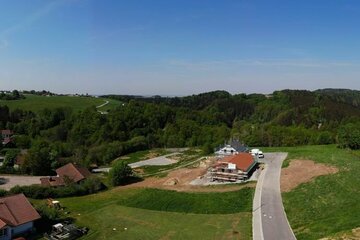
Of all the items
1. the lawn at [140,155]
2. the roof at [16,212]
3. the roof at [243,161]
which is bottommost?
the lawn at [140,155]

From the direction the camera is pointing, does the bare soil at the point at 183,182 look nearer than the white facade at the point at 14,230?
No

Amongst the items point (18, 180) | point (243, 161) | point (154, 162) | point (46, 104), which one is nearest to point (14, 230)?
point (18, 180)

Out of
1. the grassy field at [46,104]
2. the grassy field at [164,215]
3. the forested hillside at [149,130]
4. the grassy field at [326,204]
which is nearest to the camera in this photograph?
the grassy field at [326,204]

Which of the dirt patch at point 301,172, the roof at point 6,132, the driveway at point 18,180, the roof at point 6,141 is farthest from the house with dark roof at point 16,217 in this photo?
the roof at point 6,132

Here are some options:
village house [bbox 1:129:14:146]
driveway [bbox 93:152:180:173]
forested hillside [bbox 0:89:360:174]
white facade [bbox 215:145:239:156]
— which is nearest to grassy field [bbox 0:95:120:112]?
forested hillside [bbox 0:89:360:174]

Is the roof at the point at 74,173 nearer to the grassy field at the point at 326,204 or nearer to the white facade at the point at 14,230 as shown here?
the white facade at the point at 14,230

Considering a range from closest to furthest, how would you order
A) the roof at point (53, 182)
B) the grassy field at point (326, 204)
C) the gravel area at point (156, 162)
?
1. the grassy field at point (326, 204)
2. the roof at point (53, 182)
3. the gravel area at point (156, 162)
